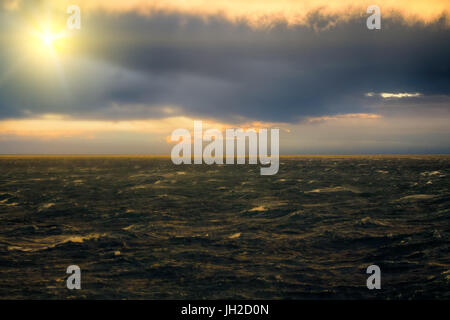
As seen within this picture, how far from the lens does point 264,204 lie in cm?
2988

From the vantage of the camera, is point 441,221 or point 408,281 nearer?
point 408,281

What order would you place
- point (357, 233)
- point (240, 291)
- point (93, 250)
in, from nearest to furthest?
point (240, 291) < point (93, 250) < point (357, 233)

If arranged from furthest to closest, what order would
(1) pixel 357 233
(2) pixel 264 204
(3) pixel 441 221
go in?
(2) pixel 264 204, (3) pixel 441 221, (1) pixel 357 233

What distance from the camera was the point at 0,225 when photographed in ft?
71.9

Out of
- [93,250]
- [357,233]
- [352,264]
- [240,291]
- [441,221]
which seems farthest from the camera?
[441,221]

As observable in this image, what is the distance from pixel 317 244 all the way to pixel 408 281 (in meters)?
5.19

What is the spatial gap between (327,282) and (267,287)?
2.10 metres
